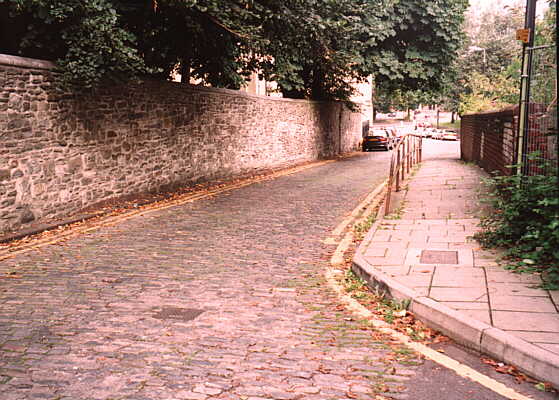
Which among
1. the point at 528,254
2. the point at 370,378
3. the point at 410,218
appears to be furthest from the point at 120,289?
the point at 410,218

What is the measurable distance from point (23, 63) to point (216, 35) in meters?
5.98

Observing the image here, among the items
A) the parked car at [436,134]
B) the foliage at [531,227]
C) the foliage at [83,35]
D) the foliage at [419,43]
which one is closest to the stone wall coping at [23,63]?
the foliage at [83,35]

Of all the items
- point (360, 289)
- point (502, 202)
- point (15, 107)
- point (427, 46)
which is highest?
point (427, 46)

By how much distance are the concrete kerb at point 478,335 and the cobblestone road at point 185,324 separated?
0.56 meters

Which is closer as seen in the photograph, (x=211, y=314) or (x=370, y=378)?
(x=370, y=378)

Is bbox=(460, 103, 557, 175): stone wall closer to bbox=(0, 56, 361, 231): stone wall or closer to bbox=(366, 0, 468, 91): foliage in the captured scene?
bbox=(366, 0, 468, 91): foliage

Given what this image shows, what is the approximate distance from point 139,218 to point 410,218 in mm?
4977

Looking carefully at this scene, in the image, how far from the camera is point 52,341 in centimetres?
446

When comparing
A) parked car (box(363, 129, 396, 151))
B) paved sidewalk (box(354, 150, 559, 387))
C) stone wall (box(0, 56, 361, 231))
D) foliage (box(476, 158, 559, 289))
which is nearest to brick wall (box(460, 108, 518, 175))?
foliage (box(476, 158, 559, 289))

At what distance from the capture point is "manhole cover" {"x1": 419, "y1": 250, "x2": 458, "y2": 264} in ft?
21.5

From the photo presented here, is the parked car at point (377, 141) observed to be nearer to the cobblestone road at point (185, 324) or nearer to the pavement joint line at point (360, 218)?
the pavement joint line at point (360, 218)

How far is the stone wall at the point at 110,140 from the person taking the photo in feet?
29.8

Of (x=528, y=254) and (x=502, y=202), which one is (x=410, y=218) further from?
(x=528, y=254)

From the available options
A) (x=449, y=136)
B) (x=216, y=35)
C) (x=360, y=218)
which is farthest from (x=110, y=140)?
(x=449, y=136)
